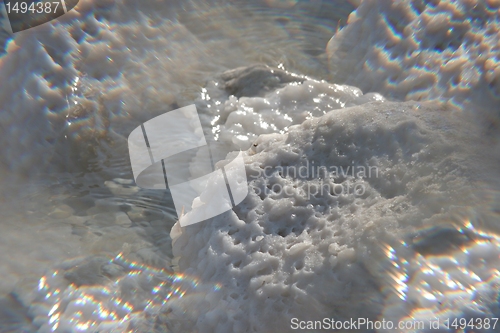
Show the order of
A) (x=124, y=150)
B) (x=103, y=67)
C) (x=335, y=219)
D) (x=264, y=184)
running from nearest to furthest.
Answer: (x=335, y=219), (x=264, y=184), (x=124, y=150), (x=103, y=67)

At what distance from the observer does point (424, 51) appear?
85.4 inches

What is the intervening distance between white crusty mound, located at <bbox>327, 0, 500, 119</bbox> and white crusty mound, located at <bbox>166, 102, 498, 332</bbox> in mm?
218

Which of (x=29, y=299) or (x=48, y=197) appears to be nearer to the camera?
(x=29, y=299)

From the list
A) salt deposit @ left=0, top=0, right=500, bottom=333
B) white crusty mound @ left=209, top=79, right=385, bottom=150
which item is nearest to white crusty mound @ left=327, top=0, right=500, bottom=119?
salt deposit @ left=0, top=0, right=500, bottom=333

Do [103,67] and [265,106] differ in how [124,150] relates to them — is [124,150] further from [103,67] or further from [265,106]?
[265,106]

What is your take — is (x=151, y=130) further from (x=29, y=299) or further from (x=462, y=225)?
(x=462, y=225)

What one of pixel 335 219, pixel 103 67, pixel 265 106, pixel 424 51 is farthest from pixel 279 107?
pixel 335 219

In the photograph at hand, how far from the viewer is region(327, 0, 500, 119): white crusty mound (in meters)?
1.84

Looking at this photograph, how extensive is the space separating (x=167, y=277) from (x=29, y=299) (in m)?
0.42

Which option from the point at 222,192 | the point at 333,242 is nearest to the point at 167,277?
the point at 222,192

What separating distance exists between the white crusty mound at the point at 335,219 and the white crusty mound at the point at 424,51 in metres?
0.22

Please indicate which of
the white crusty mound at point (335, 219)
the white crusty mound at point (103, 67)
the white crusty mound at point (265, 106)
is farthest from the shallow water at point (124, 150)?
the white crusty mound at point (335, 219)

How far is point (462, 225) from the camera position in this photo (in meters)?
1.37

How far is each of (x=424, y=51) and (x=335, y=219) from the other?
1.07 meters
